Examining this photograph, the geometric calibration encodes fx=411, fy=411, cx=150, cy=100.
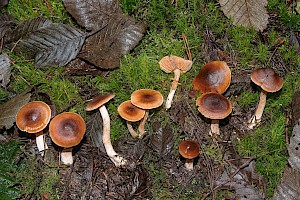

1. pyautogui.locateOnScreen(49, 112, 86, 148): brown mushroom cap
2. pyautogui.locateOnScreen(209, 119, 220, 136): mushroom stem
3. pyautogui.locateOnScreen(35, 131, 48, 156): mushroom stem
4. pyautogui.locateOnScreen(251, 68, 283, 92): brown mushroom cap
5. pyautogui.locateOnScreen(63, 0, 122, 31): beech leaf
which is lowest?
pyautogui.locateOnScreen(35, 131, 48, 156): mushroom stem

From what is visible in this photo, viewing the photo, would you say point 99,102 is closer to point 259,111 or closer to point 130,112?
point 130,112

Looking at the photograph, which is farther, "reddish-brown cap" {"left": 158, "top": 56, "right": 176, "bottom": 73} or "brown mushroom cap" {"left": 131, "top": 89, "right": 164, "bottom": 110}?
"reddish-brown cap" {"left": 158, "top": 56, "right": 176, "bottom": 73}

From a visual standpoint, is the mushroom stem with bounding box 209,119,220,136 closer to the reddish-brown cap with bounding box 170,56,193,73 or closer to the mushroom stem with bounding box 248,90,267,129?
the mushroom stem with bounding box 248,90,267,129

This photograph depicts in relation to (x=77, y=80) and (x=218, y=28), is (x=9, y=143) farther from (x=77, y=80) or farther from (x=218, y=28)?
(x=218, y=28)

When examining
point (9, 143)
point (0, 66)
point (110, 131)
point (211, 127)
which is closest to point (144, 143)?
point (110, 131)

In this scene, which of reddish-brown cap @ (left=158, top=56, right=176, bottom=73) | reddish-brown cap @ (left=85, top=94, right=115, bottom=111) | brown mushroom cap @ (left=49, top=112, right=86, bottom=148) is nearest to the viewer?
brown mushroom cap @ (left=49, top=112, right=86, bottom=148)

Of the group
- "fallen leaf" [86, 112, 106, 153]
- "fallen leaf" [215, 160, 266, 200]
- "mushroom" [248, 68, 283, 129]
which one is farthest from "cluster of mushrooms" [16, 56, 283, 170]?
"fallen leaf" [215, 160, 266, 200]

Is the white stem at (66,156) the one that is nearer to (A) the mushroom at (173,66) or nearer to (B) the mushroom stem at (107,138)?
Result: (B) the mushroom stem at (107,138)
